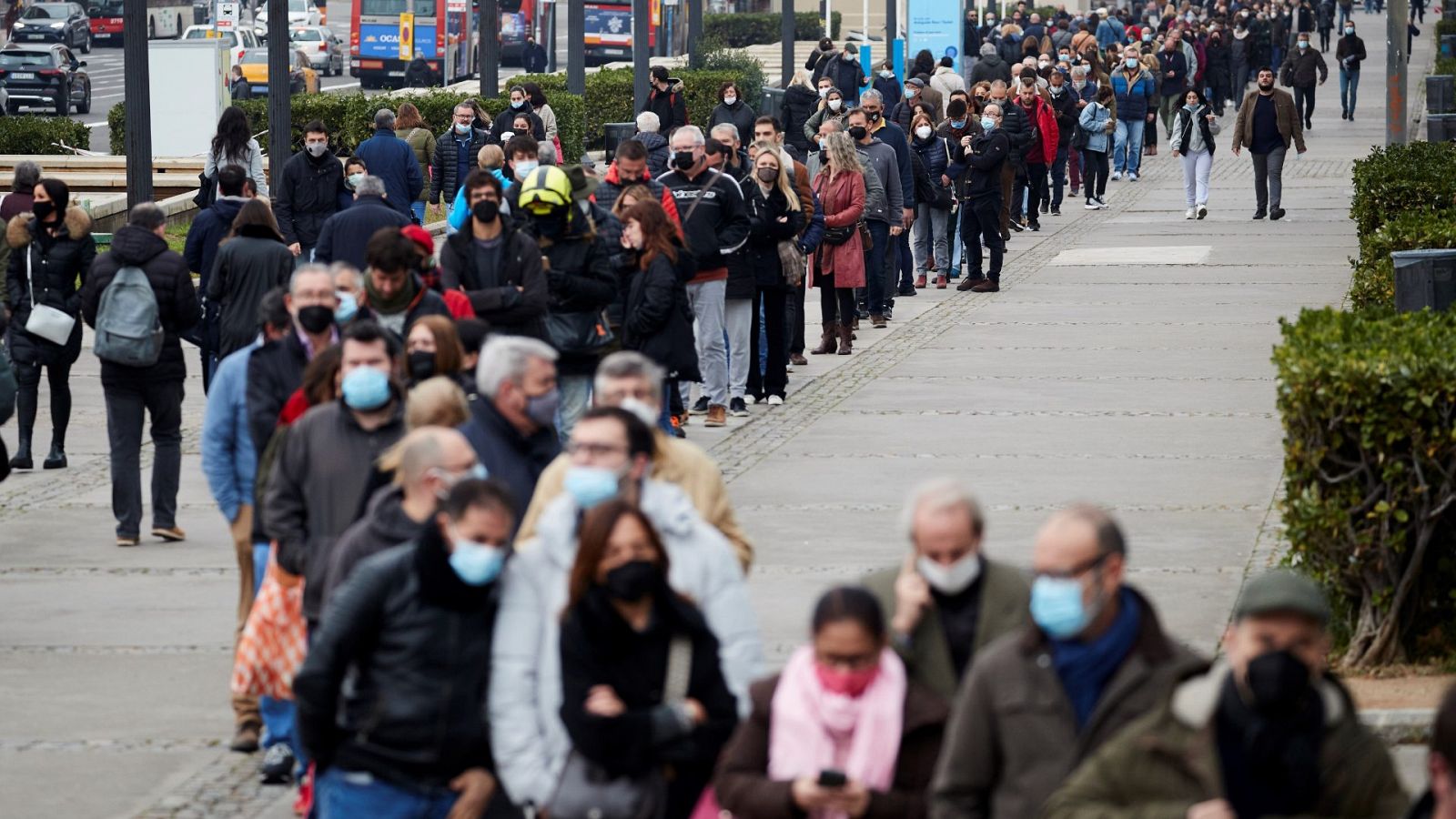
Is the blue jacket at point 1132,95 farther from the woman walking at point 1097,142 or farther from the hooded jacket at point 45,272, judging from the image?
the hooded jacket at point 45,272

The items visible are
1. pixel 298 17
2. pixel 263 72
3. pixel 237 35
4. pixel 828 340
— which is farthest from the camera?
pixel 298 17

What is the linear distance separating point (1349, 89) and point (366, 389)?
3784cm

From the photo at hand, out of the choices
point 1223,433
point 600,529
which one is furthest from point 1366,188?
point 600,529

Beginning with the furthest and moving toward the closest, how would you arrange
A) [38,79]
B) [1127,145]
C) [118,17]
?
1. [118,17]
2. [38,79]
3. [1127,145]

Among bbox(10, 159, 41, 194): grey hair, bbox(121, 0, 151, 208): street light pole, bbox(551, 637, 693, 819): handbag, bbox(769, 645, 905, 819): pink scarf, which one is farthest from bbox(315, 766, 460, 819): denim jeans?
bbox(121, 0, 151, 208): street light pole

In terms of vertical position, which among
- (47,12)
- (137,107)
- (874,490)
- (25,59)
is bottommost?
(874,490)

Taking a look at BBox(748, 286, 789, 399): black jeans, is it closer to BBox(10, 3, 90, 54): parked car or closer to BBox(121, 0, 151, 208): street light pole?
BBox(121, 0, 151, 208): street light pole

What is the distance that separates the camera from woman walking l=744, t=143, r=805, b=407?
50.1 ft

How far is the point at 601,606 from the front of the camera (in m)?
5.54

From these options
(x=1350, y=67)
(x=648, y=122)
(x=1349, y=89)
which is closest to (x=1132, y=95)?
(x=1350, y=67)

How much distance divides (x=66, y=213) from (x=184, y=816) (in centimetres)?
644

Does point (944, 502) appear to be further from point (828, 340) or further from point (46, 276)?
point (828, 340)

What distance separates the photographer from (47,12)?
67812mm

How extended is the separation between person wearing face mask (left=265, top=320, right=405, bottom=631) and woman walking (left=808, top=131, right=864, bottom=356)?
1002 cm
